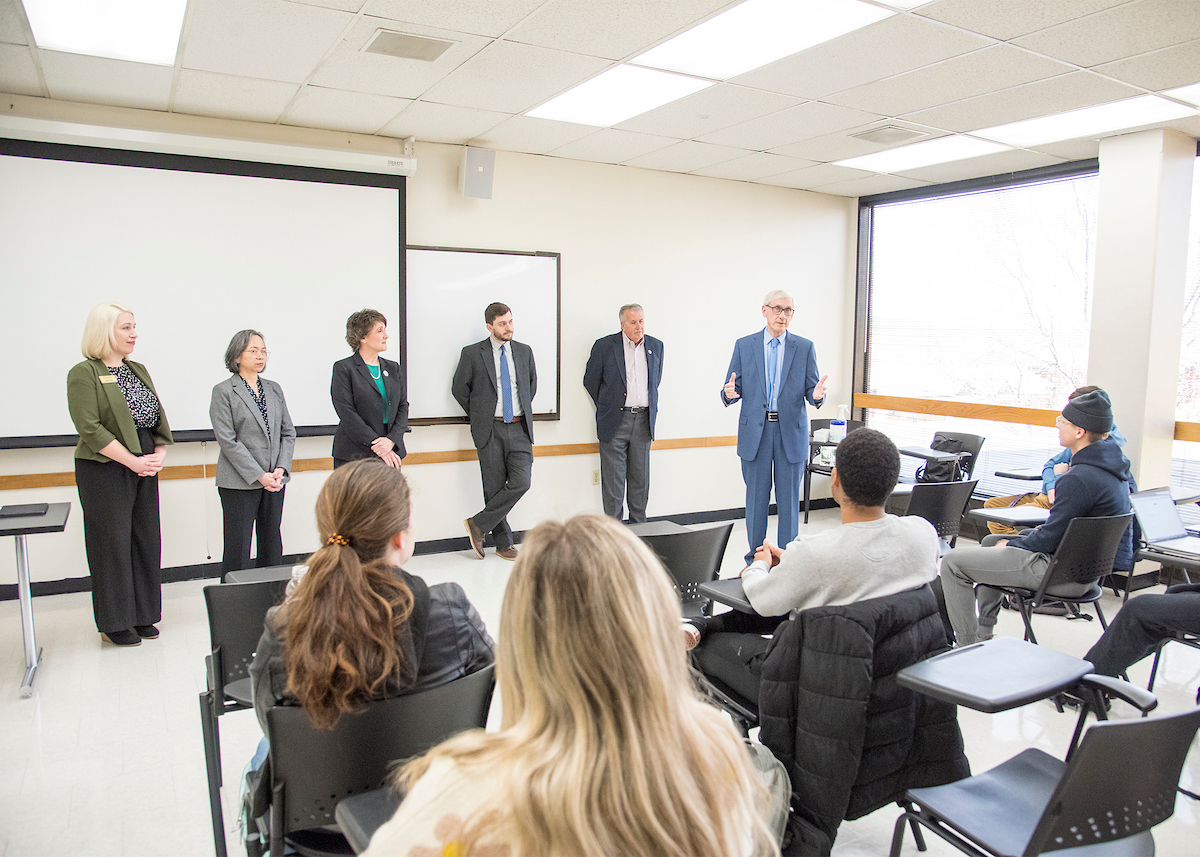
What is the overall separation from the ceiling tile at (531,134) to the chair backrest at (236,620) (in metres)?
3.33

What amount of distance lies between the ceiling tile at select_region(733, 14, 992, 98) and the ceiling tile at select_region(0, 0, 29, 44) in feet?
9.71

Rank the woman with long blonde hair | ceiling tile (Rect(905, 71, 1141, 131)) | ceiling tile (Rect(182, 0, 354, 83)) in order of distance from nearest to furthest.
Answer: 1. the woman with long blonde hair
2. ceiling tile (Rect(182, 0, 354, 83))
3. ceiling tile (Rect(905, 71, 1141, 131))

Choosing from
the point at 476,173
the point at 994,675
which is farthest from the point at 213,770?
the point at 476,173

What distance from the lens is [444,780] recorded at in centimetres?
89

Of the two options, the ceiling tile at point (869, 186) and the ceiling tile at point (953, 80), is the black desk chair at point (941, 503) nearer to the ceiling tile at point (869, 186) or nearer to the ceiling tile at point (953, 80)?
the ceiling tile at point (953, 80)

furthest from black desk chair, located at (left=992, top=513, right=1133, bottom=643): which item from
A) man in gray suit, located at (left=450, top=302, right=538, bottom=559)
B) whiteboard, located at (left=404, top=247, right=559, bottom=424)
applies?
whiteboard, located at (left=404, top=247, right=559, bottom=424)

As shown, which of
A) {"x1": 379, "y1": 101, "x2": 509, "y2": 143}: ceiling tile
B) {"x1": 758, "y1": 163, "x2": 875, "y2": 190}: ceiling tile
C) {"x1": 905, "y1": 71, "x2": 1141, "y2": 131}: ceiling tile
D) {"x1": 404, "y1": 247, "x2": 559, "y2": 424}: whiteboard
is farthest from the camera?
{"x1": 758, "y1": 163, "x2": 875, "y2": 190}: ceiling tile

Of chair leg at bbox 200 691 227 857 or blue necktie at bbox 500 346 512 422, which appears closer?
chair leg at bbox 200 691 227 857

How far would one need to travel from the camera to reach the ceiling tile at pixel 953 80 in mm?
3514

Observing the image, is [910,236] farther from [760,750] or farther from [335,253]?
[760,750]

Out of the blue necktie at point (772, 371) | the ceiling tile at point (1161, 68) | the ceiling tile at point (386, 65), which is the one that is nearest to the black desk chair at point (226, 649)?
the ceiling tile at point (386, 65)

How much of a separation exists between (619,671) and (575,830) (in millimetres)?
162

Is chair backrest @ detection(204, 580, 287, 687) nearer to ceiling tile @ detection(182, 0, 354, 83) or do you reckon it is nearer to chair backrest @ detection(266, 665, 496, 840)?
chair backrest @ detection(266, 665, 496, 840)

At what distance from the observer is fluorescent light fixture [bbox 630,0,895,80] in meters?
3.05
